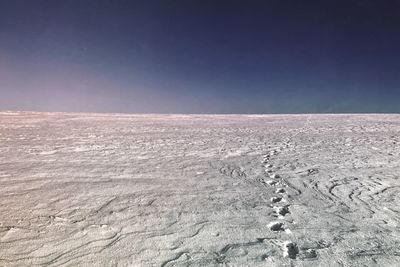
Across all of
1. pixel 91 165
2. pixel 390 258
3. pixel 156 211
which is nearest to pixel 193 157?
pixel 91 165

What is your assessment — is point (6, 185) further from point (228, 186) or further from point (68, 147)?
point (68, 147)

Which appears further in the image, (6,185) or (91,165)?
(91,165)

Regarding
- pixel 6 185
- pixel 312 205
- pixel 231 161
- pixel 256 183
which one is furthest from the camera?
pixel 231 161

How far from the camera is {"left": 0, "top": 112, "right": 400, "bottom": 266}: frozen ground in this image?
3994 millimetres

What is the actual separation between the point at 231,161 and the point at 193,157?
1.09 m

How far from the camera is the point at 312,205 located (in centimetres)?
571

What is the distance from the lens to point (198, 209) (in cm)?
553

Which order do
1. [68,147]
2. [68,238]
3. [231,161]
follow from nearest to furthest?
1. [68,238]
2. [231,161]
3. [68,147]

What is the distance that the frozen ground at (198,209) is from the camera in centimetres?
399

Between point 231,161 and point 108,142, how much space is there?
5.28 metres

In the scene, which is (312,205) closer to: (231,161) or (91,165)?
(231,161)

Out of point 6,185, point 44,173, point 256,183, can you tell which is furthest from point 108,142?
point 256,183

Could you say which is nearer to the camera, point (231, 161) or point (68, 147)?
point (231, 161)

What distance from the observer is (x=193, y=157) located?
10008 mm
